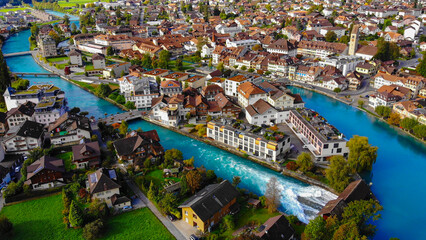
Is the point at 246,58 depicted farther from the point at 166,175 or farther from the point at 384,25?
the point at 384,25

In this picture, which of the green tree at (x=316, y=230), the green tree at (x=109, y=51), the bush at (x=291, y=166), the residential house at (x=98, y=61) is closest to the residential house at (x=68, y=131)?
the bush at (x=291, y=166)

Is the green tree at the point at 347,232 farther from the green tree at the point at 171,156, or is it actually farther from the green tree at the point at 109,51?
the green tree at the point at 109,51

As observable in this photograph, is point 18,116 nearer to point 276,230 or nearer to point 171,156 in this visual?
point 171,156

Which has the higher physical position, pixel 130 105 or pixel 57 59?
pixel 57 59

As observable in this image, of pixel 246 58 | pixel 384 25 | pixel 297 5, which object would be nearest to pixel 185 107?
pixel 246 58

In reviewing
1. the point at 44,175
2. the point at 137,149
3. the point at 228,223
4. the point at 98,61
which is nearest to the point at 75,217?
the point at 44,175

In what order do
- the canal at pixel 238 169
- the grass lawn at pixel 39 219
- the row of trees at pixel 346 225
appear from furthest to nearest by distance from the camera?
the canal at pixel 238 169 < the grass lawn at pixel 39 219 < the row of trees at pixel 346 225

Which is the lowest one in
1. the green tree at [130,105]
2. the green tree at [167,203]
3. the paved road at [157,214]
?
the paved road at [157,214]
